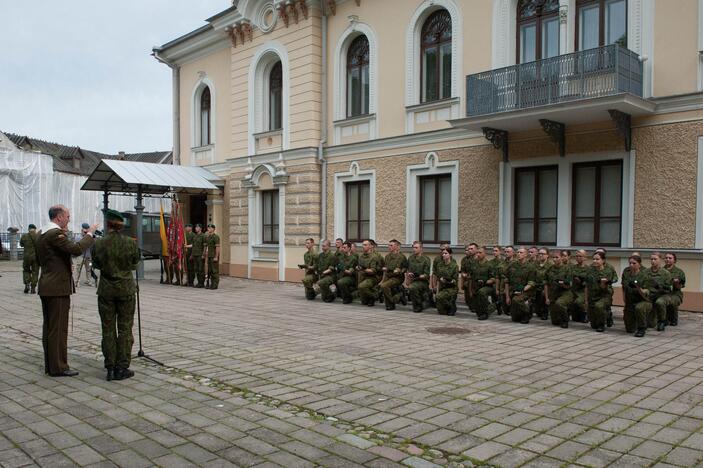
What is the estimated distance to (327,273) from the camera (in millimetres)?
14320

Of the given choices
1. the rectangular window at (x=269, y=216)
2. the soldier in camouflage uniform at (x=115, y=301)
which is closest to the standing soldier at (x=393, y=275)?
the soldier in camouflage uniform at (x=115, y=301)

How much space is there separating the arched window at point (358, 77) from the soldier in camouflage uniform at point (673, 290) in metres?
9.56

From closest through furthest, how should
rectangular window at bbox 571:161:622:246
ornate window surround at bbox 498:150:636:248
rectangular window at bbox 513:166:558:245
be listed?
ornate window surround at bbox 498:150:636:248
rectangular window at bbox 571:161:622:246
rectangular window at bbox 513:166:558:245

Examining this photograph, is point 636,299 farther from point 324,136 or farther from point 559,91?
point 324,136

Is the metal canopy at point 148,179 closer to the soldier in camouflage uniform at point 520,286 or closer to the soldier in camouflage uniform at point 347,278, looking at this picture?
the soldier in camouflage uniform at point 347,278

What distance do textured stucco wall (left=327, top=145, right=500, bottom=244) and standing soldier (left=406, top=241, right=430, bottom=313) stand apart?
2.23 m

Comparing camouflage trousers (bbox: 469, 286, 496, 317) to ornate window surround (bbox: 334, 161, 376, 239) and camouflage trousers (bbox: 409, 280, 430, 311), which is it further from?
ornate window surround (bbox: 334, 161, 376, 239)

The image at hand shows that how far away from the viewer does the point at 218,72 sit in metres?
22.5

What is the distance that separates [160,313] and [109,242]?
576 centimetres

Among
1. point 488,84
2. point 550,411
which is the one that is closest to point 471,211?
point 488,84

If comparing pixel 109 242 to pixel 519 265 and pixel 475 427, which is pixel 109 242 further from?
pixel 519 265

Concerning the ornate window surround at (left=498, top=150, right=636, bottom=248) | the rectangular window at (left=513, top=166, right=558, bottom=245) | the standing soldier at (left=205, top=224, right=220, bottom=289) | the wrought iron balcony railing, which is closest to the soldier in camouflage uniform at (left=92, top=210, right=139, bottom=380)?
the wrought iron balcony railing

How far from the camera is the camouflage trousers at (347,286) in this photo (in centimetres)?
1395

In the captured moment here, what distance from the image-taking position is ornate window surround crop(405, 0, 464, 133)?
48.5 ft
